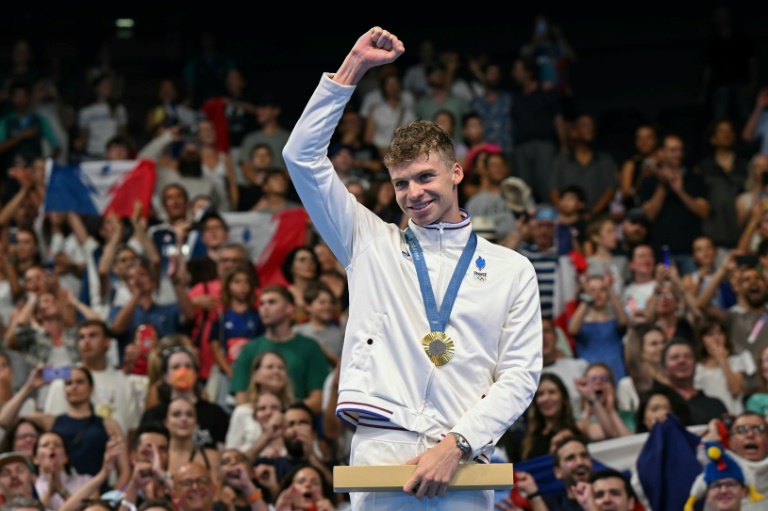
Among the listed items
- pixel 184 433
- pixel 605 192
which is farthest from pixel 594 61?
pixel 184 433

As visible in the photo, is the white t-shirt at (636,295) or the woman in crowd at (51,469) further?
the white t-shirt at (636,295)

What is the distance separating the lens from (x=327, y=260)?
1267 centimetres

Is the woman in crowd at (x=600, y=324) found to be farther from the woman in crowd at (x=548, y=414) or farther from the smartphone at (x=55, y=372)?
the smartphone at (x=55, y=372)

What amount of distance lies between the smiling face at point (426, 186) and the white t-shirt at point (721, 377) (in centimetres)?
593

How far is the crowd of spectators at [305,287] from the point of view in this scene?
966 centimetres

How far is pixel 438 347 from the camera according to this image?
4.94m

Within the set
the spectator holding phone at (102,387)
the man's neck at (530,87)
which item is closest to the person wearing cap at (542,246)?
the spectator holding phone at (102,387)

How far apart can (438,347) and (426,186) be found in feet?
1.79

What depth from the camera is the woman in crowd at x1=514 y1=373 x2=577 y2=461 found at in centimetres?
979

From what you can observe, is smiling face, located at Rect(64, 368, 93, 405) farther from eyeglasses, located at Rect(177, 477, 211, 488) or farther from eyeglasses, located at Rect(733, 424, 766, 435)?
eyeglasses, located at Rect(733, 424, 766, 435)

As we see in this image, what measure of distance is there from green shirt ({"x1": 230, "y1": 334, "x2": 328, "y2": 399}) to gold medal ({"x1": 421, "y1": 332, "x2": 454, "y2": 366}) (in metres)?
5.92

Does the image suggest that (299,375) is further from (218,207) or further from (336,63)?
(336,63)

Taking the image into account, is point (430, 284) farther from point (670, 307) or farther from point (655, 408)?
point (670, 307)

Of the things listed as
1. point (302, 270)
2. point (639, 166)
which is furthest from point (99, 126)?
point (639, 166)
